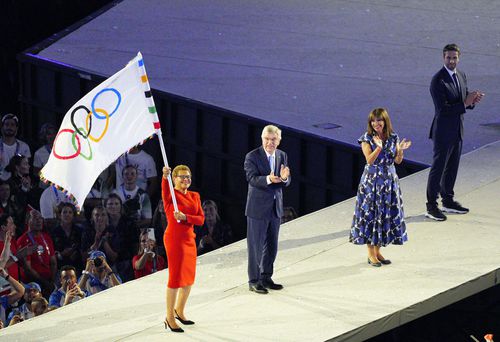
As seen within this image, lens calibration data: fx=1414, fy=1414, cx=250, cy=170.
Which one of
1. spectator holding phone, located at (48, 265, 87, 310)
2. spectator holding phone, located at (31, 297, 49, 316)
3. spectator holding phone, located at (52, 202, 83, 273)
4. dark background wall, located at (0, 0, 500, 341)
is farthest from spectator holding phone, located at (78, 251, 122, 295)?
dark background wall, located at (0, 0, 500, 341)

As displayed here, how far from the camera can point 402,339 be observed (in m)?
12.5

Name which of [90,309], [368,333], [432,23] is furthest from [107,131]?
[432,23]

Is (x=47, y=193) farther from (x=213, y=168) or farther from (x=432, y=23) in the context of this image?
(x=432, y=23)

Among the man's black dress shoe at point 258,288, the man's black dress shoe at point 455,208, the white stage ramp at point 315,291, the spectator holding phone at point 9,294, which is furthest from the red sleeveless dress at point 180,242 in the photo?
the man's black dress shoe at point 455,208

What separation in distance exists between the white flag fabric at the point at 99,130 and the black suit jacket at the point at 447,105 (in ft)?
10.1

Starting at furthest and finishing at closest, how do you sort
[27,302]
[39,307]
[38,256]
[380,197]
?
1. [38,256]
2. [27,302]
3. [39,307]
4. [380,197]

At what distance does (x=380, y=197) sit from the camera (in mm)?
11578

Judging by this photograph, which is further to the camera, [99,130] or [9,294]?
[9,294]

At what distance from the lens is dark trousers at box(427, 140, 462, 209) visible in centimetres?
1270

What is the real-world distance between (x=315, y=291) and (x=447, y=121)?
236 centimetres

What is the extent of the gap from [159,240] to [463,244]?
3.86 m

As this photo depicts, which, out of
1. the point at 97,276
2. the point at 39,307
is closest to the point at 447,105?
the point at 97,276

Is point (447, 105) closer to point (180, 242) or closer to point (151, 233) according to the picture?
point (151, 233)

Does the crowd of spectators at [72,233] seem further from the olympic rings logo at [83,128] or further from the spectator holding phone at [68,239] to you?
the olympic rings logo at [83,128]
